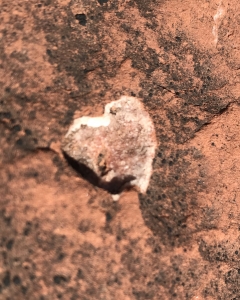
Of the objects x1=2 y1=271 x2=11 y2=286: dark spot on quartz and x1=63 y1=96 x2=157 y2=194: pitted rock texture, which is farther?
x1=63 y1=96 x2=157 y2=194: pitted rock texture

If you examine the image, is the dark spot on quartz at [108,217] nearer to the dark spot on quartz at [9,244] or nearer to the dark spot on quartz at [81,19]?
the dark spot on quartz at [9,244]

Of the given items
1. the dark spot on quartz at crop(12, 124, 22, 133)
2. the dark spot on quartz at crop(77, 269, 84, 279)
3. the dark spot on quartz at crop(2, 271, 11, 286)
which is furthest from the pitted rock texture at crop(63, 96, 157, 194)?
the dark spot on quartz at crop(2, 271, 11, 286)

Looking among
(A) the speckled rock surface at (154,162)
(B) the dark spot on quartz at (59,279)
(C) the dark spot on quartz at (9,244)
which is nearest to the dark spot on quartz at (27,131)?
(A) the speckled rock surface at (154,162)

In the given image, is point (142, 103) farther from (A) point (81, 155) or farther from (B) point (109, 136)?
(A) point (81, 155)

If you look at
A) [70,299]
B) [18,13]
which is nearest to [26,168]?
[70,299]

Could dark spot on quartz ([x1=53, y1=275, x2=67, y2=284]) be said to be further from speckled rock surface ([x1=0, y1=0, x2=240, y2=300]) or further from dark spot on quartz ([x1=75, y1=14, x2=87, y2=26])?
dark spot on quartz ([x1=75, y1=14, x2=87, y2=26])

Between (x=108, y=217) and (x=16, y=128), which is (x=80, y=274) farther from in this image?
(x=16, y=128)
